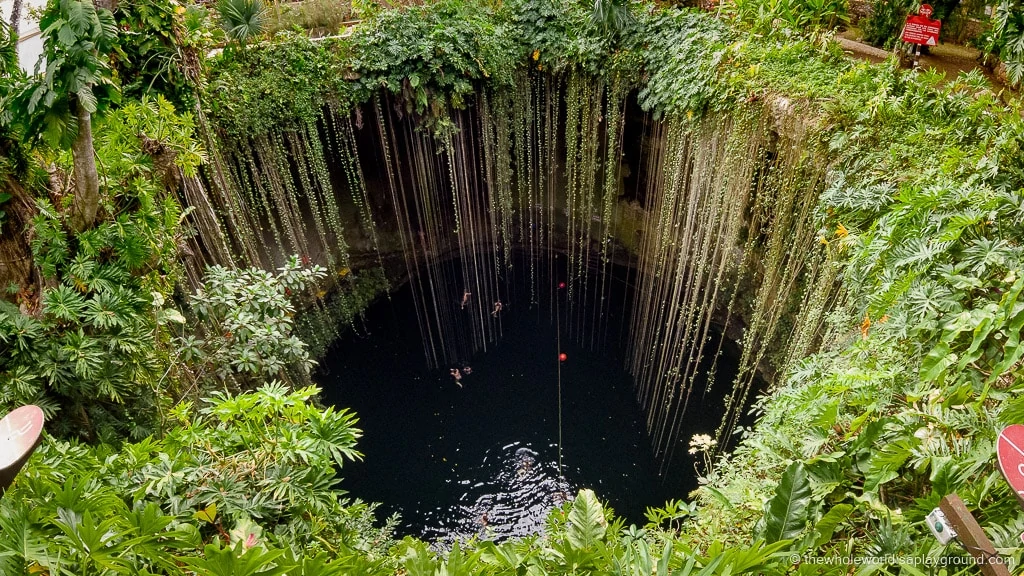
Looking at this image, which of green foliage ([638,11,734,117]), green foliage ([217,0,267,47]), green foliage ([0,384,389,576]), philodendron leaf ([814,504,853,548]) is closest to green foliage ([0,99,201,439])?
green foliage ([0,384,389,576])

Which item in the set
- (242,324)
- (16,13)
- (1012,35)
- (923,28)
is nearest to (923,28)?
(923,28)

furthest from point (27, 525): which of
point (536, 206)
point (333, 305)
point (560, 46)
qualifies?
point (536, 206)

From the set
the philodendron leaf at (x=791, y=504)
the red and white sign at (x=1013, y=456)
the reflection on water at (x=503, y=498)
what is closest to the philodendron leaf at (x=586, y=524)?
the philodendron leaf at (x=791, y=504)

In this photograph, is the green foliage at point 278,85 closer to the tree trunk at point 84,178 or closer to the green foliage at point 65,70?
the tree trunk at point 84,178

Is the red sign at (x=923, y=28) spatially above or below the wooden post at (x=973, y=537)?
above

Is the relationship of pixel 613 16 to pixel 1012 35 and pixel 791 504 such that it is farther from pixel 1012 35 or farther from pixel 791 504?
pixel 791 504

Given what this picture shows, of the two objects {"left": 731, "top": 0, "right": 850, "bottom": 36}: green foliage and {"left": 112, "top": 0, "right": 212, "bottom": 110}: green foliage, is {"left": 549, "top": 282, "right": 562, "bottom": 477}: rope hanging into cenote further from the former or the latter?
{"left": 112, "top": 0, "right": 212, "bottom": 110}: green foliage

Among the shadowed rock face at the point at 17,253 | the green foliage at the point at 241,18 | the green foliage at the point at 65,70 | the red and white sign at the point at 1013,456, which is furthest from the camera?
the green foliage at the point at 241,18
